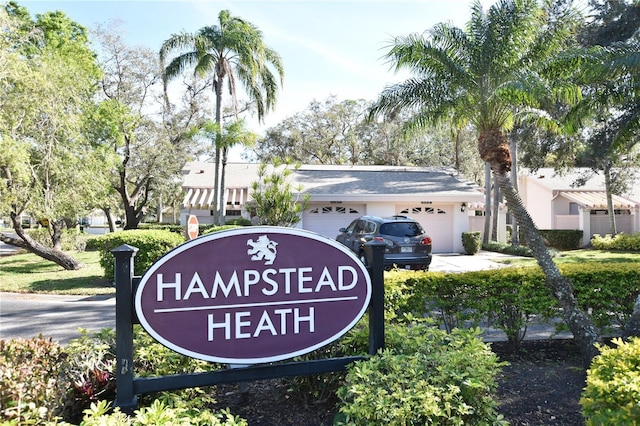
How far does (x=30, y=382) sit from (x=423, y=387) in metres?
2.37

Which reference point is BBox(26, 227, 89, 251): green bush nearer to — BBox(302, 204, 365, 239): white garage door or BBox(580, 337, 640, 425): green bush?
BBox(302, 204, 365, 239): white garage door

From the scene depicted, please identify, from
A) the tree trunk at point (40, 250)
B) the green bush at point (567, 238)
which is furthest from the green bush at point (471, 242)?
the tree trunk at point (40, 250)

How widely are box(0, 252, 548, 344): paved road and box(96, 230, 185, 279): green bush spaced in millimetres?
1077

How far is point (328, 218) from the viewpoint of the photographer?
19953mm

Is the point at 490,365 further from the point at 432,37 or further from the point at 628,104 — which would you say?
the point at 628,104

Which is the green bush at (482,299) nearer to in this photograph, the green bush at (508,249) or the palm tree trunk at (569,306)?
the palm tree trunk at (569,306)

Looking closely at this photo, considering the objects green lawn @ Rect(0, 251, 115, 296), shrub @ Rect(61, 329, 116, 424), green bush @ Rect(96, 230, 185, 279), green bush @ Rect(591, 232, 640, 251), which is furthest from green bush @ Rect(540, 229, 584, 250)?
shrub @ Rect(61, 329, 116, 424)

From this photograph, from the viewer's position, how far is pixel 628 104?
12383 mm

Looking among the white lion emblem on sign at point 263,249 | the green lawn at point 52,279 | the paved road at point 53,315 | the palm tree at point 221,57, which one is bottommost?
the paved road at point 53,315

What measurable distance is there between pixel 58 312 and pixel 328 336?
296 inches

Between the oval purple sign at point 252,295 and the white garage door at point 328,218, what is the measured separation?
16.5m

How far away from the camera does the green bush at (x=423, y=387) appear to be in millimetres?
2463

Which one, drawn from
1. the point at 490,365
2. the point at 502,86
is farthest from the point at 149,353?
the point at 502,86

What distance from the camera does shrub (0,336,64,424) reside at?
229 centimetres
